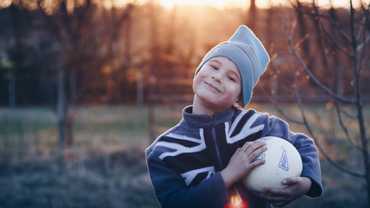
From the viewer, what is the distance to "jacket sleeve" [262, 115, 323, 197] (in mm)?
2600

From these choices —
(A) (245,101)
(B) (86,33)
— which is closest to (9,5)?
(B) (86,33)

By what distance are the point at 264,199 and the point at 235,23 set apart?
1083 cm

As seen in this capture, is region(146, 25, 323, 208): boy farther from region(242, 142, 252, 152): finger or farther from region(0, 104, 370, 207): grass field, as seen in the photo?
region(0, 104, 370, 207): grass field

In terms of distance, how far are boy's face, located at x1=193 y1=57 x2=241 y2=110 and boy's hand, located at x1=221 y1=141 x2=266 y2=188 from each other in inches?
8.6

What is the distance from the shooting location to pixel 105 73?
1156cm

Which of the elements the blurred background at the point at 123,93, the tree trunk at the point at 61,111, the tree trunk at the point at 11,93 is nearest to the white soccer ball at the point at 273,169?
the blurred background at the point at 123,93

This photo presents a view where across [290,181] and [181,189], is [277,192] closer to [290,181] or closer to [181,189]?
[290,181]

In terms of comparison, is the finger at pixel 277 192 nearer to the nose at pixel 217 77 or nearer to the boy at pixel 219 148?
the boy at pixel 219 148

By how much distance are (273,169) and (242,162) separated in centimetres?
Answer: 15

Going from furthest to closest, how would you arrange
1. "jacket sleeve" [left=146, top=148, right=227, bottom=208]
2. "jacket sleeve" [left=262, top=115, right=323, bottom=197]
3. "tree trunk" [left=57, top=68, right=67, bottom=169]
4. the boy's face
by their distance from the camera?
"tree trunk" [left=57, top=68, right=67, bottom=169] → "jacket sleeve" [left=262, top=115, right=323, bottom=197] → the boy's face → "jacket sleeve" [left=146, top=148, right=227, bottom=208]

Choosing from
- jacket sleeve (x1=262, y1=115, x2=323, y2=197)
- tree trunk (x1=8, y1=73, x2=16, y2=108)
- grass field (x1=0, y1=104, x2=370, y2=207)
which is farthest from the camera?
tree trunk (x1=8, y1=73, x2=16, y2=108)

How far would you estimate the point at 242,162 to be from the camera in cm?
243

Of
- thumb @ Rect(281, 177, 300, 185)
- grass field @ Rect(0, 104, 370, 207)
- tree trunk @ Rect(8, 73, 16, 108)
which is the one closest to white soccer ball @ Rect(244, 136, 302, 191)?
thumb @ Rect(281, 177, 300, 185)

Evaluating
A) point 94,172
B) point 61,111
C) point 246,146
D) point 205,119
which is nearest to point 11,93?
point 61,111
